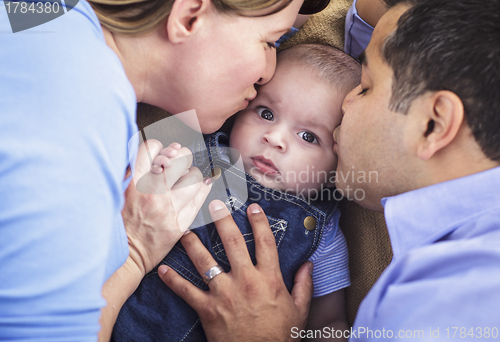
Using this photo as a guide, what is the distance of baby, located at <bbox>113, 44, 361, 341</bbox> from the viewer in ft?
4.30

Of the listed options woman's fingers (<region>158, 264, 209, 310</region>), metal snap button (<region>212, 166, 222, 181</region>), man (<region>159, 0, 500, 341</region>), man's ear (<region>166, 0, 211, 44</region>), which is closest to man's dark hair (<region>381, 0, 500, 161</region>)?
man (<region>159, 0, 500, 341</region>)

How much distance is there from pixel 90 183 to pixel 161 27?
57 cm

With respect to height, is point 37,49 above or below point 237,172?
above

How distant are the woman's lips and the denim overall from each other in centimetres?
6

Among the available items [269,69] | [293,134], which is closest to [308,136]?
[293,134]

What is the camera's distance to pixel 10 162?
0.63 m

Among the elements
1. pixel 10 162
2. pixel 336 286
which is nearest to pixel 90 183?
pixel 10 162

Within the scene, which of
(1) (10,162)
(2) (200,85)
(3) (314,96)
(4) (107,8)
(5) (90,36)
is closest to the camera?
(1) (10,162)

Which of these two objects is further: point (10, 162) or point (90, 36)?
point (90, 36)

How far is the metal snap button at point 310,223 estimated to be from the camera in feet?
4.33

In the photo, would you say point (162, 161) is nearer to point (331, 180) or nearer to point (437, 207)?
point (331, 180)

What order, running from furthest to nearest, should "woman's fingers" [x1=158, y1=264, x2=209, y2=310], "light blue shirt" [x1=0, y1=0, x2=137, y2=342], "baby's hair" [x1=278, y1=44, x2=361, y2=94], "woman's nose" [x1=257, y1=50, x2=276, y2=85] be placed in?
"baby's hair" [x1=278, y1=44, x2=361, y2=94], "woman's nose" [x1=257, y1=50, x2=276, y2=85], "woman's fingers" [x1=158, y1=264, x2=209, y2=310], "light blue shirt" [x1=0, y1=0, x2=137, y2=342]

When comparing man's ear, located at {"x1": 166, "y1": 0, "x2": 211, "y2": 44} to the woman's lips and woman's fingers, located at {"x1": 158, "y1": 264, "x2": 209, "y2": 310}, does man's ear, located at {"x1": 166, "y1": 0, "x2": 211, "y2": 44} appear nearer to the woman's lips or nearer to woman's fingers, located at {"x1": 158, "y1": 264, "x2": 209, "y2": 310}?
the woman's lips

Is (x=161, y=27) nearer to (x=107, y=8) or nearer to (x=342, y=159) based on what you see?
(x=107, y=8)
